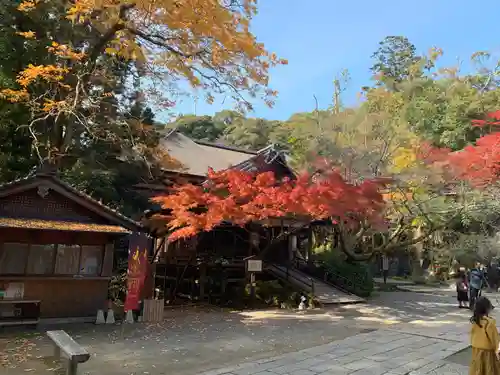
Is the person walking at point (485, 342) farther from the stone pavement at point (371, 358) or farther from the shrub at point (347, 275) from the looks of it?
the shrub at point (347, 275)

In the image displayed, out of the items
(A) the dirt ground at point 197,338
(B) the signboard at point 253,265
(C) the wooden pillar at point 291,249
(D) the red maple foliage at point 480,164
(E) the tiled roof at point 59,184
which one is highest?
(D) the red maple foliage at point 480,164

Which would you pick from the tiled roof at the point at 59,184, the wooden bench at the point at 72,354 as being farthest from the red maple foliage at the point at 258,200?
the wooden bench at the point at 72,354

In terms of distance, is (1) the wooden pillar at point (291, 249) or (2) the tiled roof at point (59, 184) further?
(1) the wooden pillar at point (291, 249)

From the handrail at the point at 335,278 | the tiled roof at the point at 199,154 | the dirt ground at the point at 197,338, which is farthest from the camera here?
the tiled roof at the point at 199,154

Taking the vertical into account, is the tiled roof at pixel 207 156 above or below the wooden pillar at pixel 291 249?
above

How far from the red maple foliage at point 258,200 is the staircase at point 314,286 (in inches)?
164

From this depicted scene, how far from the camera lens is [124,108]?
1659 cm

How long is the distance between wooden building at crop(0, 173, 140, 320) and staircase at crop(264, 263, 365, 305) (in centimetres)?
847

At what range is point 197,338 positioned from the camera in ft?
33.3

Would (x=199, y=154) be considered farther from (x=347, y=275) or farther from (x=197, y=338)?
(x=197, y=338)

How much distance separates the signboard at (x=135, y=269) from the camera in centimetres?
1051

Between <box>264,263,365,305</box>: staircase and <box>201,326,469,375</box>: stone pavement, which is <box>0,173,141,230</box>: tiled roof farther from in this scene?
<box>264,263,365,305</box>: staircase

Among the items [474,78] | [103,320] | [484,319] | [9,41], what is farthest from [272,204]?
[474,78]

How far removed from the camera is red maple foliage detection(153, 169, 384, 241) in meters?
13.5
